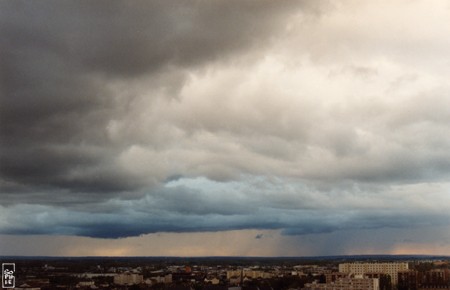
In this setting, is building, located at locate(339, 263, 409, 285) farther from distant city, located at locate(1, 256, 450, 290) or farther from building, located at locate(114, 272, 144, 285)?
building, located at locate(114, 272, 144, 285)

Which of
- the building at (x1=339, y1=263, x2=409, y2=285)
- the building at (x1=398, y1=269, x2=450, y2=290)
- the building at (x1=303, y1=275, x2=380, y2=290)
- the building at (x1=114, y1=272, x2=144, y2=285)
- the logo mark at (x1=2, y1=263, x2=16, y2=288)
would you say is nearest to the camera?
the logo mark at (x1=2, y1=263, x2=16, y2=288)

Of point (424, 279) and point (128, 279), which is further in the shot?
point (128, 279)

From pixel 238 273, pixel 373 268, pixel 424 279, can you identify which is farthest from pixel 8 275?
pixel 424 279

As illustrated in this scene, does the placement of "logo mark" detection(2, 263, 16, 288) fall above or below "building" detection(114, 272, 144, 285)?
above

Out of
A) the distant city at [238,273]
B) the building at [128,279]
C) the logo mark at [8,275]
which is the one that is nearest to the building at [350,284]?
the distant city at [238,273]

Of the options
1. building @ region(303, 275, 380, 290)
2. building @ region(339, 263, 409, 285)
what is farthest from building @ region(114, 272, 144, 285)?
building @ region(339, 263, 409, 285)

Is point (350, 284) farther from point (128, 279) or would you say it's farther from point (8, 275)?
point (8, 275)

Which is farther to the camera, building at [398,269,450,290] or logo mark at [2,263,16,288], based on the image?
building at [398,269,450,290]

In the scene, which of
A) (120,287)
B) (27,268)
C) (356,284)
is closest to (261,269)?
A: (356,284)
